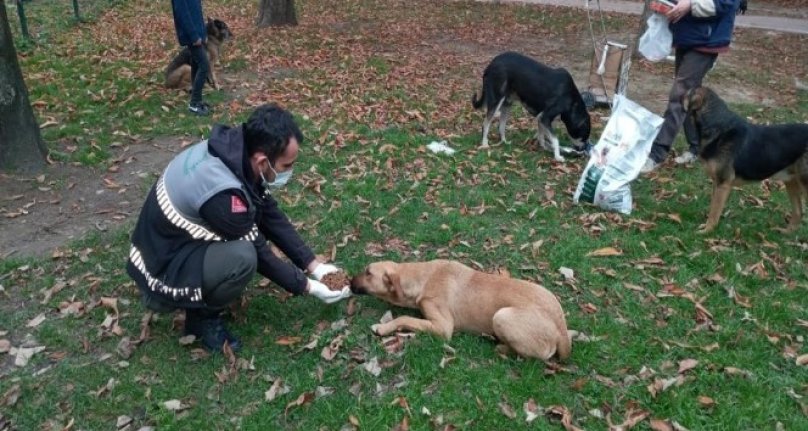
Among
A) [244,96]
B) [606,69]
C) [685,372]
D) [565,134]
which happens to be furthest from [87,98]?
[685,372]

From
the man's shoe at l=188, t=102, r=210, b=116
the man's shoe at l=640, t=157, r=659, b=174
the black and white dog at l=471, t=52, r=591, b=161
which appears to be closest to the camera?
the man's shoe at l=640, t=157, r=659, b=174

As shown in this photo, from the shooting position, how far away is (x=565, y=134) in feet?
26.4

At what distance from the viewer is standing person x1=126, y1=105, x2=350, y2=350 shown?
3.47 m

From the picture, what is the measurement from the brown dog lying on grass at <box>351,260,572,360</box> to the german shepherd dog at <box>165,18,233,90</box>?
19.5ft

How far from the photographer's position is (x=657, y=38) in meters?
6.70

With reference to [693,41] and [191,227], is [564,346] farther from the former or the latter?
[693,41]

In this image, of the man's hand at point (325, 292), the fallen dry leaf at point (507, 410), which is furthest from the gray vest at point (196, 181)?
the fallen dry leaf at point (507, 410)

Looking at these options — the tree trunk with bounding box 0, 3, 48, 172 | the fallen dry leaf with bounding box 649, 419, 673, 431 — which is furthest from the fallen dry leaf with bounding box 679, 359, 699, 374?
the tree trunk with bounding box 0, 3, 48, 172

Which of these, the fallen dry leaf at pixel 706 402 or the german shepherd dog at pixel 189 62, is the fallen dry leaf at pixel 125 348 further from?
the german shepherd dog at pixel 189 62

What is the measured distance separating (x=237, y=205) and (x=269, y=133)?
0.45 metres

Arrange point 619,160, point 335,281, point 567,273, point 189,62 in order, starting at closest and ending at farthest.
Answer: point 335,281 < point 567,273 < point 619,160 < point 189,62

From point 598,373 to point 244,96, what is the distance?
6.85 meters

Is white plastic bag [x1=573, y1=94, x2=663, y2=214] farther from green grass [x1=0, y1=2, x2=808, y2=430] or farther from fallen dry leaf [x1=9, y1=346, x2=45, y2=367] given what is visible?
fallen dry leaf [x1=9, y1=346, x2=45, y2=367]

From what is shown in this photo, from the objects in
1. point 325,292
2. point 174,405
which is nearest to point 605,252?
point 325,292
